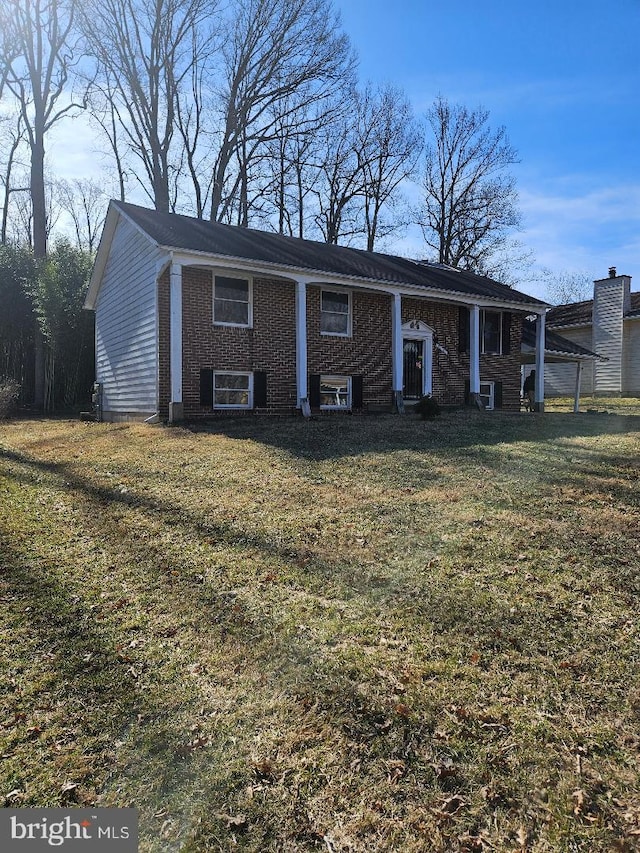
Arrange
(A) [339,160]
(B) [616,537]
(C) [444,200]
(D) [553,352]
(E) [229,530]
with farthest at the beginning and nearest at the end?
(C) [444,200], (A) [339,160], (D) [553,352], (E) [229,530], (B) [616,537]

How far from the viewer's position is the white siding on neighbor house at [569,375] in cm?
2392

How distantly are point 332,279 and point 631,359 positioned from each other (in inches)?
629

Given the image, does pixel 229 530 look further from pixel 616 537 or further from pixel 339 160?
pixel 339 160

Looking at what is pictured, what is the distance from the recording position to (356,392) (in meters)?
14.3

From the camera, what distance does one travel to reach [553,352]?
18.3 metres

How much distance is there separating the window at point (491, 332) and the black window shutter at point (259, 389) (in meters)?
7.77

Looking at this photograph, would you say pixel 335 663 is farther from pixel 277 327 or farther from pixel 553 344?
pixel 553 344

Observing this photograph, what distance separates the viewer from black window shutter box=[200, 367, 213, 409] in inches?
476

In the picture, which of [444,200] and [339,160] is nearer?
[339,160]

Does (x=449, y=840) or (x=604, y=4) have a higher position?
(x=604, y=4)

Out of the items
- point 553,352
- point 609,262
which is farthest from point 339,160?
point 553,352

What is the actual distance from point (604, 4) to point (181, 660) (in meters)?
5.32

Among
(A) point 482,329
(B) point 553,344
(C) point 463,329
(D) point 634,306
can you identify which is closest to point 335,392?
(C) point 463,329

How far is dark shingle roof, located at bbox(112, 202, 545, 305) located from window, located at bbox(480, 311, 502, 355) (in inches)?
28.4
